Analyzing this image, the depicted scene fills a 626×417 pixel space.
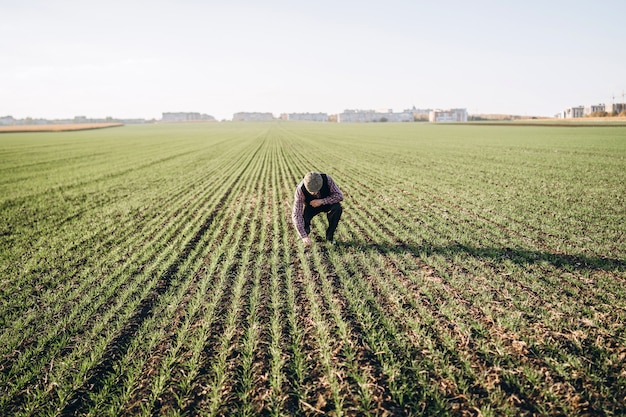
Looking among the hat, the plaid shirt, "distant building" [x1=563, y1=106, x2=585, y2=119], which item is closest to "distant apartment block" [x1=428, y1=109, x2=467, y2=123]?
"distant building" [x1=563, y1=106, x2=585, y2=119]

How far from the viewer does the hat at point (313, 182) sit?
6.62 meters

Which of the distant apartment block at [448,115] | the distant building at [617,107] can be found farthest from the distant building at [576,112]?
the distant apartment block at [448,115]

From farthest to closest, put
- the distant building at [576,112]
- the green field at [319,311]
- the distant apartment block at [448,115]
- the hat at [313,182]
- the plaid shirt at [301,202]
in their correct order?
the distant apartment block at [448,115] < the distant building at [576,112] < the plaid shirt at [301,202] < the hat at [313,182] < the green field at [319,311]

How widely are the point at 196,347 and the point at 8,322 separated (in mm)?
2907

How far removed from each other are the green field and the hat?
1376 mm

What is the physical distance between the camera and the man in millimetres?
6691

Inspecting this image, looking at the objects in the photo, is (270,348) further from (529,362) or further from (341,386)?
(529,362)

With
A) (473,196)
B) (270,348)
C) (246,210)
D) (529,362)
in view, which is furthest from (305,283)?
(473,196)

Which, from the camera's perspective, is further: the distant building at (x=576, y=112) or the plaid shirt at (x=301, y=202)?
the distant building at (x=576, y=112)

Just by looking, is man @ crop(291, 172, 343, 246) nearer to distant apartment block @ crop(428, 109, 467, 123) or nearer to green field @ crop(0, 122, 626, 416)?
green field @ crop(0, 122, 626, 416)

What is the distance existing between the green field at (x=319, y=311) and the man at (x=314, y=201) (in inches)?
22.7

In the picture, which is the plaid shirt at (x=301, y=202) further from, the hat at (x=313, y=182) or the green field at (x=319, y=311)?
the green field at (x=319, y=311)

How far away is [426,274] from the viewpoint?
608 cm

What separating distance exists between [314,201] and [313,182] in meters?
0.61
